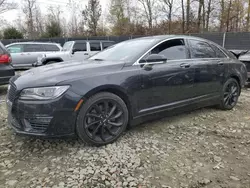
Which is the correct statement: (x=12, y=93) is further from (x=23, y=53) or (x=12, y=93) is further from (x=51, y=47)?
(x=51, y=47)

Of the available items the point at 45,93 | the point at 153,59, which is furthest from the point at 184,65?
the point at 45,93

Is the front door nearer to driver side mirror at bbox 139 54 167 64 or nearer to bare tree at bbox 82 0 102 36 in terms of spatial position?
driver side mirror at bbox 139 54 167 64

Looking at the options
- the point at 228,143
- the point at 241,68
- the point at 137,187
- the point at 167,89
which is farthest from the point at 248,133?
the point at 137,187

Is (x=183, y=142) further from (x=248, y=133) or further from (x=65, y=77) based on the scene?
(x=65, y=77)

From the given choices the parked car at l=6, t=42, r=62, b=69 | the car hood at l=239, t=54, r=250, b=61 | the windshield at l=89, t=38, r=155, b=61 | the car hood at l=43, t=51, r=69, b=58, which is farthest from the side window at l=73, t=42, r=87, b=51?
the car hood at l=239, t=54, r=250, b=61

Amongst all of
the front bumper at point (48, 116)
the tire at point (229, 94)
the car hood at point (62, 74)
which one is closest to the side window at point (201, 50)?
the tire at point (229, 94)

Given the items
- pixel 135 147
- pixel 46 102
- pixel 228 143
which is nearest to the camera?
pixel 46 102

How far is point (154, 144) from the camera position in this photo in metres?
3.00

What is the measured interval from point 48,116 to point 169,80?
6.20 ft

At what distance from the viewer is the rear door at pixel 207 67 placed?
12.5ft

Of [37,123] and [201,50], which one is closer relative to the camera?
[37,123]

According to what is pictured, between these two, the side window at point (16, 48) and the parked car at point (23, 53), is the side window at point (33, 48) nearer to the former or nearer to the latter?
the parked car at point (23, 53)

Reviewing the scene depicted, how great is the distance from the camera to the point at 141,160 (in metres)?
2.61

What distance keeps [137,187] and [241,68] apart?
3.78 meters
